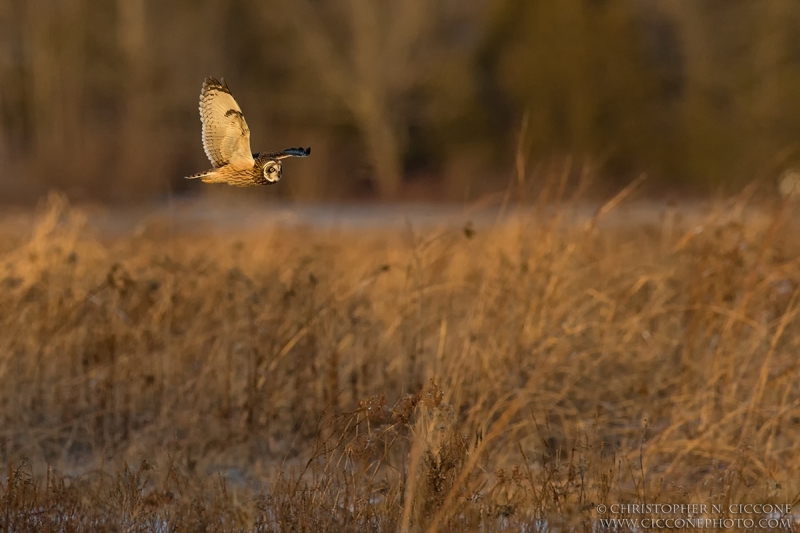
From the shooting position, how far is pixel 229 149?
2.57 metres

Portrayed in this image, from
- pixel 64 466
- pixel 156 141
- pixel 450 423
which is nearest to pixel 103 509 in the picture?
pixel 64 466

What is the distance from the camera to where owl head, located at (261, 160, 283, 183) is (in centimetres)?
236

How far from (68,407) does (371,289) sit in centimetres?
193

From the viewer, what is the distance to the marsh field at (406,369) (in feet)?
14.1

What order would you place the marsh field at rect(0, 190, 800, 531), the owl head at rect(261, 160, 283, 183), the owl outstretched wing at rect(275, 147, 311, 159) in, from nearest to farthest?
the owl head at rect(261, 160, 283, 183) → the owl outstretched wing at rect(275, 147, 311, 159) → the marsh field at rect(0, 190, 800, 531)

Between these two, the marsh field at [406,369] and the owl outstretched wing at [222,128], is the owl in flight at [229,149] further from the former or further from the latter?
the marsh field at [406,369]

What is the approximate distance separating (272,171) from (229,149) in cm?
24

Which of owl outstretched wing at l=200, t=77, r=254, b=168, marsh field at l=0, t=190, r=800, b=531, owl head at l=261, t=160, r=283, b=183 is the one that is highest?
owl outstretched wing at l=200, t=77, r=254, b=168

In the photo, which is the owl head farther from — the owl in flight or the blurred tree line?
the blurred tree line

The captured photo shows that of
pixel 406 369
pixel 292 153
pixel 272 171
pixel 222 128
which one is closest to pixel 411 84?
pixel 406 369

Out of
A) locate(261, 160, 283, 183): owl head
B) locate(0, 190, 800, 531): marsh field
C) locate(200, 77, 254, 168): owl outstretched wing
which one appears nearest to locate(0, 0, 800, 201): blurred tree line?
locate(0, 190, 800, 531): marsh field

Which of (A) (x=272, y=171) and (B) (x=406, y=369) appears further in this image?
(B) (x=406, y=369)

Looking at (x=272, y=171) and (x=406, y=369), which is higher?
(x=272, y=171)

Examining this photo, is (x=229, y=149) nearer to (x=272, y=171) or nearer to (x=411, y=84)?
(x=272, y=171)
